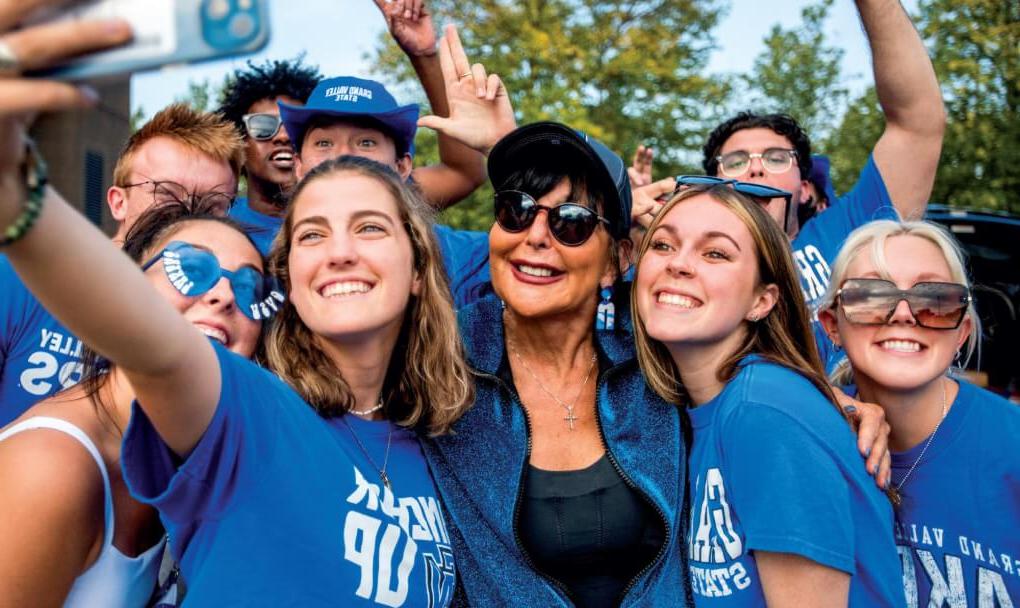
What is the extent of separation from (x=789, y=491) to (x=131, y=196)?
2373 mm

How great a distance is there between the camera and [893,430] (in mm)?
2684

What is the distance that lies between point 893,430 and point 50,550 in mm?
2280

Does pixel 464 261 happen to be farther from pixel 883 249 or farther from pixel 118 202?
pixel 883 249

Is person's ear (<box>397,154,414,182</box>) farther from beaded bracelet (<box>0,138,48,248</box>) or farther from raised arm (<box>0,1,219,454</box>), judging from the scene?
beaded bracelet (<box>0,138,48,248</box>)

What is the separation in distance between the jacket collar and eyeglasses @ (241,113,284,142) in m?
1.78

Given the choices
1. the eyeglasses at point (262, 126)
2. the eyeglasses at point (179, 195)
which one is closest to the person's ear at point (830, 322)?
the eyeglasses at point (179, 195)

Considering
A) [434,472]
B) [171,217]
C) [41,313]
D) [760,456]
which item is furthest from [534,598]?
[41,313]

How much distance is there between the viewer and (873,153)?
3998 millimetres

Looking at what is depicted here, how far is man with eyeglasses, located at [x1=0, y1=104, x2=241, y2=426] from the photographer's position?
267cm

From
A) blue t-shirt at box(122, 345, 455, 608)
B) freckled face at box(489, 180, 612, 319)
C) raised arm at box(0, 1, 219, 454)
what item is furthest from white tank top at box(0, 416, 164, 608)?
freckled face at box(489, 180, 612, 319)

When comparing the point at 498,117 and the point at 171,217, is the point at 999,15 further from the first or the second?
the point at 171,217

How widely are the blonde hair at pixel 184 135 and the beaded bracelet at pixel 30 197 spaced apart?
83.7 inches

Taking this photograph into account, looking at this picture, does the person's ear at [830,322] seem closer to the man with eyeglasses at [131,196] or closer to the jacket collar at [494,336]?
the jacket collar at [494,336]

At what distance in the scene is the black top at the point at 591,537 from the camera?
8.05 feet
